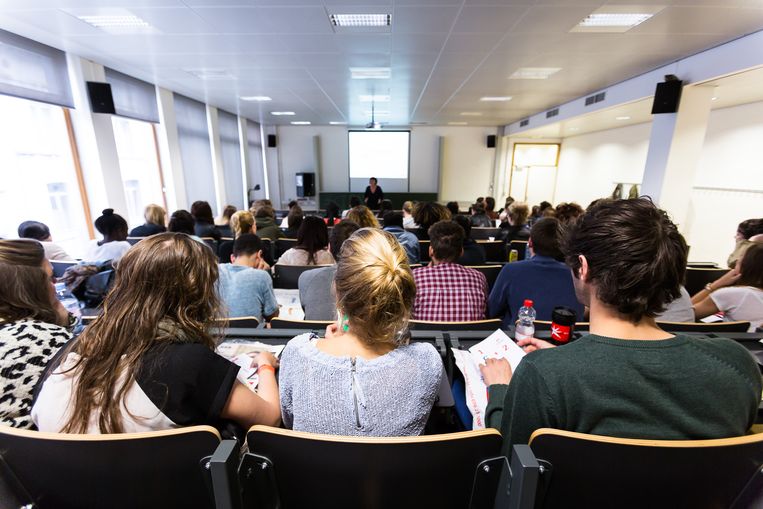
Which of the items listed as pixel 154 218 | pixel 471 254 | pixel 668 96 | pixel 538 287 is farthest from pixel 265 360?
pixel 668 96

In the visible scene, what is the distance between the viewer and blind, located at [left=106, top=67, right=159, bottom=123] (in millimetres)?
5035

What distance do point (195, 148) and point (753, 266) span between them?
8482mm

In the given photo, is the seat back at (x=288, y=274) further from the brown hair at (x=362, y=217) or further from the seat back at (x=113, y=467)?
the seat back at (x=113, y=467)

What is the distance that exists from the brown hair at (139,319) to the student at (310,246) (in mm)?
1768

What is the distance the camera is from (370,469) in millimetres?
774

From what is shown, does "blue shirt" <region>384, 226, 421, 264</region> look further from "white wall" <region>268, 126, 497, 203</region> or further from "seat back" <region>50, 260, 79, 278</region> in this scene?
"white wall" <region>268, 126, 497, 203</region>

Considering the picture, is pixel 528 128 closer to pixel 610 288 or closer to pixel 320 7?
pixel 320 7

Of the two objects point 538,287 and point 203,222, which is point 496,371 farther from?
point 203,222

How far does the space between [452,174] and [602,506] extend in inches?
466

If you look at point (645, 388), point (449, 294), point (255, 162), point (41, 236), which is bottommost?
point (449, 294)

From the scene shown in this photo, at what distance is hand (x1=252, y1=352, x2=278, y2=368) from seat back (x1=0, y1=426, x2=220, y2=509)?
1.33ft

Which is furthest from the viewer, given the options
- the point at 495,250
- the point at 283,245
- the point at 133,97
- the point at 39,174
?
the point at 133,97

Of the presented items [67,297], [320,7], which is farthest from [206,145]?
[67,297]

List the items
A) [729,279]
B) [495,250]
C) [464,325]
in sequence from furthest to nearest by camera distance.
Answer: [495,250]
[729,279]
[464,325]
